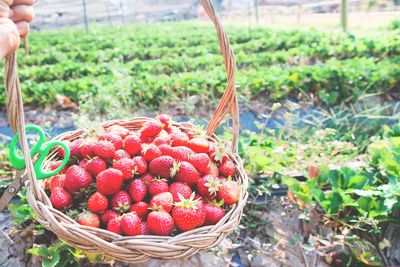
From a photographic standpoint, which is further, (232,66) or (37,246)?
(37,246)

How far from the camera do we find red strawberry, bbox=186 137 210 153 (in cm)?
160

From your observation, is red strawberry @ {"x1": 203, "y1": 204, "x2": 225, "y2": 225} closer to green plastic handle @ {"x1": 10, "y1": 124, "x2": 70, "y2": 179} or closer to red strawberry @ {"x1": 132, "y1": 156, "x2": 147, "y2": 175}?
red strawberry @ {"x1": 132, "y1": 156, "x2": 147, "y2": 175}

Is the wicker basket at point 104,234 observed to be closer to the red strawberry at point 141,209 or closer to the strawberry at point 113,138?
the red strawberry at point 141,209

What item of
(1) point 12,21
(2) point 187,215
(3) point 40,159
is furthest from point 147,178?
(1) point 12,21

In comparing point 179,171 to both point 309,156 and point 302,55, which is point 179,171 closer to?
point 309,156

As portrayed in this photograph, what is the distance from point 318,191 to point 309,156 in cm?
70

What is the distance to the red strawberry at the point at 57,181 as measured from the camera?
1440mm

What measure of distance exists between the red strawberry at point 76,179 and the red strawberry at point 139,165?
15 centimetres

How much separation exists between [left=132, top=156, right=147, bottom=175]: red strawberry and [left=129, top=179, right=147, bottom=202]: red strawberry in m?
0.05

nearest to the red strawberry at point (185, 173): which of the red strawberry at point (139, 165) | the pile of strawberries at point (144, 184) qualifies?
the pile of strawberries at point (144, 184)


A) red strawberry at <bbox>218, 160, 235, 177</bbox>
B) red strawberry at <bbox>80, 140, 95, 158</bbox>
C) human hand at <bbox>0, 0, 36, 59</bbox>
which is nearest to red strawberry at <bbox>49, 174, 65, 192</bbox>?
red strawberry at <bbox>80, 140, 95, 158</bbox>

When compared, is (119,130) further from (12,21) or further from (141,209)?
(12,21)

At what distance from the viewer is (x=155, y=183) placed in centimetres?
143

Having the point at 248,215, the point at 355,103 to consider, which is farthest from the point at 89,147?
the point at 355,103
